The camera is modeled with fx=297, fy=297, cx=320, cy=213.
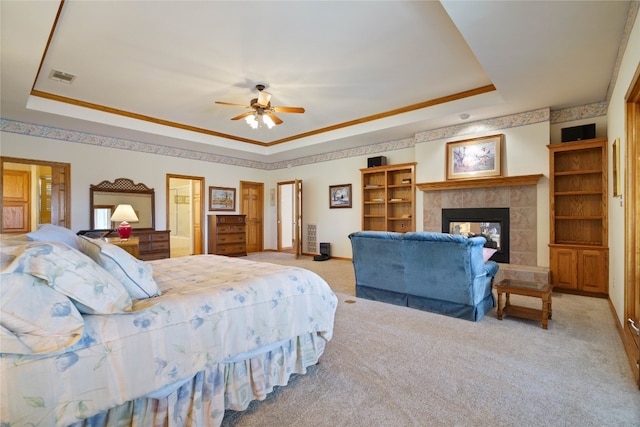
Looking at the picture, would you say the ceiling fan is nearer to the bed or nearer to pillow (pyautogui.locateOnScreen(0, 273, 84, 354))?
the bed

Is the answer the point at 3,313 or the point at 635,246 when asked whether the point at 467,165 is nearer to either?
the point at 635,246

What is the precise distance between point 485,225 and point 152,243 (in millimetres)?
6254

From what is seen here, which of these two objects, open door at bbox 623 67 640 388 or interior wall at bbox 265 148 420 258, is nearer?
open door at bbox 623 67 640 388

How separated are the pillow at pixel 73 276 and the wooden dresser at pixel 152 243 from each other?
16.8 feet

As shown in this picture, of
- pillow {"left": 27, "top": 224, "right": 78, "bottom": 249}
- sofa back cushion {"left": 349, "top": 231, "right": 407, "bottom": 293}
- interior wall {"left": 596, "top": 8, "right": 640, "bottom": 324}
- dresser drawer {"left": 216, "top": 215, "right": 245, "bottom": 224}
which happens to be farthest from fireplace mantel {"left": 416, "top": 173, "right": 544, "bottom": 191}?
pillow {"left": 27, "top": 224, "right": 78, "bottom": 249}

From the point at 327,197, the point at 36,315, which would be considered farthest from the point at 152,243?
the point at 36,315

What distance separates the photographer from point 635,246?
2271 millimetres

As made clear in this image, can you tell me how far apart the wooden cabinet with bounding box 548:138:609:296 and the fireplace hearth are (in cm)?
64

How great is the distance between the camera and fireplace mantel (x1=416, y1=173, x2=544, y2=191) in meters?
4.51

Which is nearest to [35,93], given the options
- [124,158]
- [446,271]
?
[124,158]

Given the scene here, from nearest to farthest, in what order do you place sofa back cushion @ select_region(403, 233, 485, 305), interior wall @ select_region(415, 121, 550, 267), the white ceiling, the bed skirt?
the bed skirt → the white ceiling → sofa back cushion @ select_region(403, 233, 485, 305) → interior wall @ select_region(415, 121, 550, 267)

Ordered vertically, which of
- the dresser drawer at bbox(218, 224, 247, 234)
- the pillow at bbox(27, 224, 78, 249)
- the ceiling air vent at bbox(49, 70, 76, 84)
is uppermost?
the ceiling air vent at bbox(49, 70, 76, 84)

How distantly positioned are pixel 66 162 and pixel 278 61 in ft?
14.8

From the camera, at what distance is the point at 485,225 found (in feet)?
16.5
